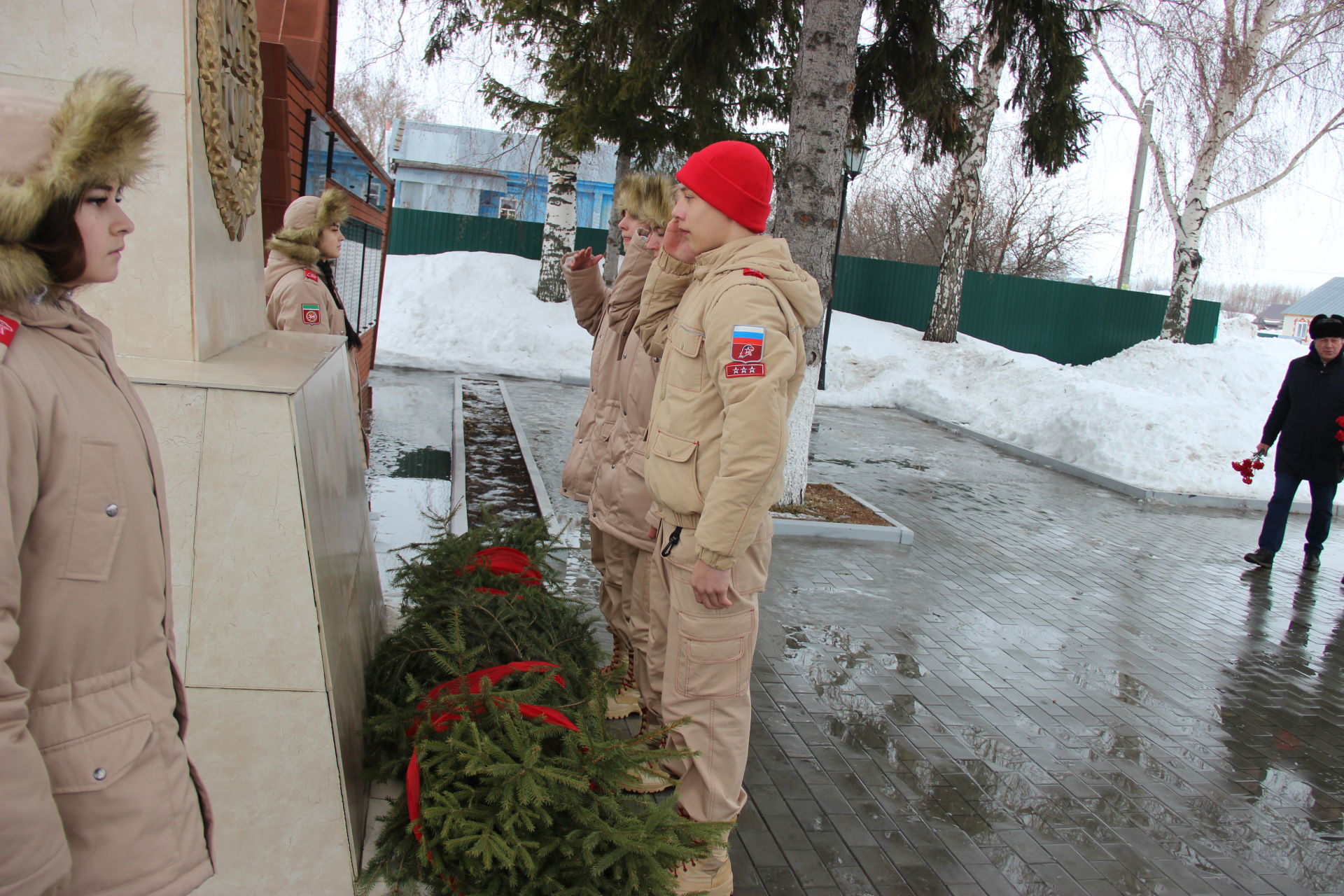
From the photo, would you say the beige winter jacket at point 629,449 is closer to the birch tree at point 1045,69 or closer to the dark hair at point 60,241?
the dark hair at point 60,241

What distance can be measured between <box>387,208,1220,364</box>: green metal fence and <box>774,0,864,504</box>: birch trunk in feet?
57.5

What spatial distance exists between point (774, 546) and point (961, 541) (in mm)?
1806

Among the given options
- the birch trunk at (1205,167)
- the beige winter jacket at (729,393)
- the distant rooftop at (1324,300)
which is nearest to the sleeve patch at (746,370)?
the beige winter jacket at (729,393)

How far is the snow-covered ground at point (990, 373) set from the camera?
1205cm

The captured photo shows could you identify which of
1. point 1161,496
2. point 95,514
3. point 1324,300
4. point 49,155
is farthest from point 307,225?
point 1324,300

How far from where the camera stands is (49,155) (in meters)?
1.42

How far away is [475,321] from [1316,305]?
1928 inches

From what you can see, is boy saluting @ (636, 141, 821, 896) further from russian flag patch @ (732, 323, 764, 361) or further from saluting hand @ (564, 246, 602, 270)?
saluting hand @ (564, 246, 602, 270)

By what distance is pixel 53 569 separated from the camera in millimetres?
1402

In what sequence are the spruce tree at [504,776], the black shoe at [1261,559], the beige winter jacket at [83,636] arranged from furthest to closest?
1. the black shoe at [1261,559]
2. the spruce tree at [504,776]
3. the beige winter jacket at [83,636]

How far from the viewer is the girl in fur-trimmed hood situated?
51.4 inches

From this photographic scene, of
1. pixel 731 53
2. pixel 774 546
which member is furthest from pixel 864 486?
pixel 731 53

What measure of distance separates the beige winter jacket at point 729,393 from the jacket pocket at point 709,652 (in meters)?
0.26

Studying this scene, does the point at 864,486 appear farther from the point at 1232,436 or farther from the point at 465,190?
the point at 465,190
